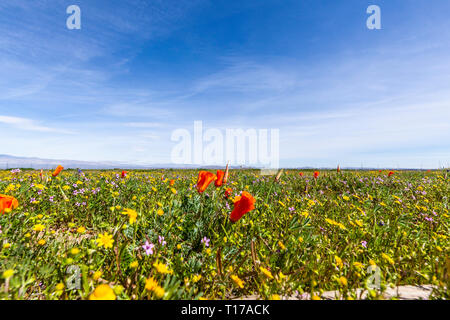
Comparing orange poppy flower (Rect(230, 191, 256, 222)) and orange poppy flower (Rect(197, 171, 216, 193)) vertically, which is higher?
orange poppy flower (Rect(197, 171, 216, 193))

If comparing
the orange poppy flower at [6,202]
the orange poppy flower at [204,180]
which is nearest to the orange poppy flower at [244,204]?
the orange poppy flower at [204,180]

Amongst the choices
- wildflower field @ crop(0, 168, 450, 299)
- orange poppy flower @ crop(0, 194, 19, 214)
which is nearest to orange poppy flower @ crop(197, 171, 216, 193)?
wildflower field @ crop(0, 168, 450, 299)

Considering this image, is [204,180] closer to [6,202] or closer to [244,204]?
[244,204]

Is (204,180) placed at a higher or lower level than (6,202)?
higher

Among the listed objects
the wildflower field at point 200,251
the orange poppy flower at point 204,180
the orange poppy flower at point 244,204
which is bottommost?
the wildflower field at point 200,251

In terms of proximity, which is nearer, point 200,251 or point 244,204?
point 244,204

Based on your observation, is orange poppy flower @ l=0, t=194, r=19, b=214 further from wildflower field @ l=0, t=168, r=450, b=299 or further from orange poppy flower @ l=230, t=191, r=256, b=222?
orange poppy flower @ l=230, t=191, r=256, b=222

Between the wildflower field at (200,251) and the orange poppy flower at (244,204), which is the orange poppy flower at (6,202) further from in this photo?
the orange poppy flower at (244,204)

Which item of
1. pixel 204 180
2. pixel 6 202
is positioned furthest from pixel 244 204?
pixel 6 202
